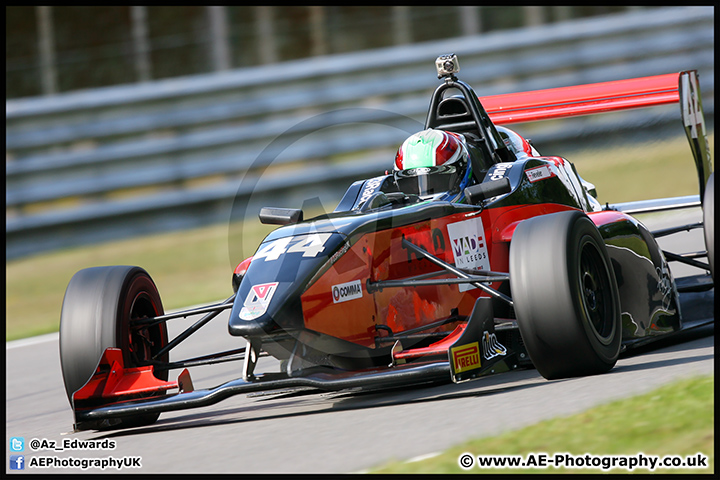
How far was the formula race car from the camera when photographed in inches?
195

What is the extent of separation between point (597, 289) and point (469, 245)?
0.78 meters

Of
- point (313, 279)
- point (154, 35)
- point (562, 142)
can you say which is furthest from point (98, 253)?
point (313, 279)

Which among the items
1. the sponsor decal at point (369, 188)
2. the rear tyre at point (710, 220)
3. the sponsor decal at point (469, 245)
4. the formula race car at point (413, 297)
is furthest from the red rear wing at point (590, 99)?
the sponsor decal at point (469, 245)

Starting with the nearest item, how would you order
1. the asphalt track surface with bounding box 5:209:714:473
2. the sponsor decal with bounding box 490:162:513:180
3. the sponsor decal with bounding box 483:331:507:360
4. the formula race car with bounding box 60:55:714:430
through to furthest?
the asphalt track surface with bounding box 5:209:714:473 → the formula race car with bounding box 60:55:714:430 → the sponsor decal with bounding box 483:331:507:360 → the sponsor decal with bounding box 490:162:513:180

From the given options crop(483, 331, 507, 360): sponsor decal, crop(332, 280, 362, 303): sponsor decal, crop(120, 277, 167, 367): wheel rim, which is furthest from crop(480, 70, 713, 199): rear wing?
crop(120, 277, 167, 367): wheel rim

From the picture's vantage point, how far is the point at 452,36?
16.0 meters

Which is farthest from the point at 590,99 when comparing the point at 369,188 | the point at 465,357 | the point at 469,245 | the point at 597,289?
the point at 465,357

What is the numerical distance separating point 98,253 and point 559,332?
30.1ft

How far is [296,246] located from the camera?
5.25m

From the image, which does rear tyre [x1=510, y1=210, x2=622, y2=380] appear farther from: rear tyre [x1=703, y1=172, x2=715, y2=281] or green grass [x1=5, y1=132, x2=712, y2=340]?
green grass [x1=5, y1=132, x2=712, y2=340]

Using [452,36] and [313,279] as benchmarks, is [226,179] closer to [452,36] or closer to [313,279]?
[452,36]

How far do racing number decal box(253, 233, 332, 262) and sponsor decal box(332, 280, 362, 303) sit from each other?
213 millimetres

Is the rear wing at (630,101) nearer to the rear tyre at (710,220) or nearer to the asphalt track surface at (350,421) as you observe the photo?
the rear tyre at (710,220)

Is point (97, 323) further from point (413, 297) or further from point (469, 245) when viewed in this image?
point (469, 245)
